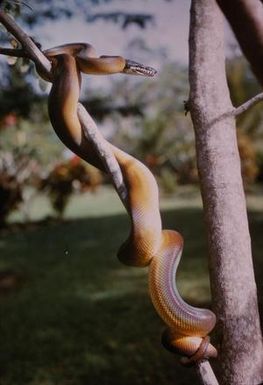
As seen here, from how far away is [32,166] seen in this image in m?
12.0

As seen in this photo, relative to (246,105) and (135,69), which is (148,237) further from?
(135,69)

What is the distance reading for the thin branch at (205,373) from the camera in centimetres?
158

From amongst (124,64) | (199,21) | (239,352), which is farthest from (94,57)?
(239,352)

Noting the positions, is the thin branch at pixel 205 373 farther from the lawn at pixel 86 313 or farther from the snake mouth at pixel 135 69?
the snake mouth at pixel 135 69

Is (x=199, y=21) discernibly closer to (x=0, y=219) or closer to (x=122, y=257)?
(x=122, y=257)

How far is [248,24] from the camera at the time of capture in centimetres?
103

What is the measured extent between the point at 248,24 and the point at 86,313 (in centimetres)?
476

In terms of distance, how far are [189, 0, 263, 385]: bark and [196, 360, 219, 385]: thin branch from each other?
15cm

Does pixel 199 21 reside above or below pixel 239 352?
above

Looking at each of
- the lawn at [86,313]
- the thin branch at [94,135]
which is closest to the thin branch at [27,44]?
the thin branch at [94,135]

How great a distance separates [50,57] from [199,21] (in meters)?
0.62

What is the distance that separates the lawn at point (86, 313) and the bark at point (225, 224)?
89cm

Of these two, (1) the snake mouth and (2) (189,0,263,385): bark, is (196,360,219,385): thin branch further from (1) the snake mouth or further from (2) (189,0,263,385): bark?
(1) the snake mouth

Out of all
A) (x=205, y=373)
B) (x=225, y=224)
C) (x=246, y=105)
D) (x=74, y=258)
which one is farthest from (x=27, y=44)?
(x=74, y=258)
